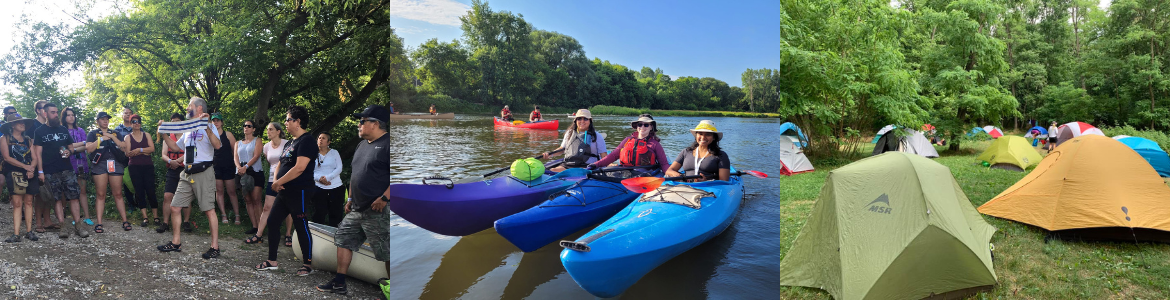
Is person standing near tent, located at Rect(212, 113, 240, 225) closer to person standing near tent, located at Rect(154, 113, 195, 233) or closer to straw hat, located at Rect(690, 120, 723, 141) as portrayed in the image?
person standing near tent, located at Rect(154, 113, 195, 233)

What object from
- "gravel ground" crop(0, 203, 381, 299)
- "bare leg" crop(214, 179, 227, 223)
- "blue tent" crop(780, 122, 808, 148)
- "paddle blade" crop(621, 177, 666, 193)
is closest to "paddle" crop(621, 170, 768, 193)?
"paddle blade" crop(621, 177, 666, 193)

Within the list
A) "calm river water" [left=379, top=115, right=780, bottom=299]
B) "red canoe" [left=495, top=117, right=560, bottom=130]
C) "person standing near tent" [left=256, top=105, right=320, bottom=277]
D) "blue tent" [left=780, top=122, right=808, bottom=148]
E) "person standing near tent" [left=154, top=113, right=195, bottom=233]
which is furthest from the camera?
"blue tent" [left=780, top=122, right=808, bottom=148]

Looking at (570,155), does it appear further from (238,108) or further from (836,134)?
(836,134)

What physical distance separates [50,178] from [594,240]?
5.02 m

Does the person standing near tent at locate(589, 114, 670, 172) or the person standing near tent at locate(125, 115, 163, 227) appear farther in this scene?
the person standing near tent at locate(125, 115, 163, 227)

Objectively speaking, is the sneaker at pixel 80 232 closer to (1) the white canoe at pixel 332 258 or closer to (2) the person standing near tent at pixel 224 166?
(2) the person standing near tent at pixel 224 166

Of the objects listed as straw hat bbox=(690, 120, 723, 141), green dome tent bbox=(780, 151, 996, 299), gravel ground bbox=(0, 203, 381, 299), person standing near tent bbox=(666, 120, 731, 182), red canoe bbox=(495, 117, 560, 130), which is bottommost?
gravel ground bbox=(0, 203, 381, 299)

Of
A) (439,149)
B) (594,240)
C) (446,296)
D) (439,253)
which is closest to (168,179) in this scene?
(439,253)

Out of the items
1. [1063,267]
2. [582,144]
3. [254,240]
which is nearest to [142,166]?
[254,240]

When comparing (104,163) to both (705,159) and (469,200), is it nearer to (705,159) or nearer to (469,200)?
(469,200)

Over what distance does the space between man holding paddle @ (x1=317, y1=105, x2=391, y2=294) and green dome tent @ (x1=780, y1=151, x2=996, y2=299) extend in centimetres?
229

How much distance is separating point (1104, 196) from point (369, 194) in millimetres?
5319

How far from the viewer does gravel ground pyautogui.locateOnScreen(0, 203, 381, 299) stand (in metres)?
3.24

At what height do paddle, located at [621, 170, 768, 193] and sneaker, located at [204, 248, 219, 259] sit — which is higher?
paddle, located at [621, 170, 768, 193]
